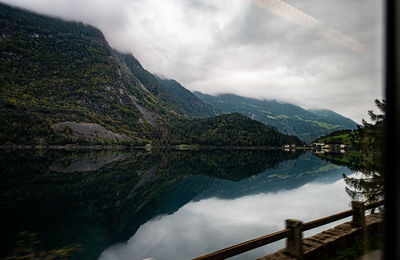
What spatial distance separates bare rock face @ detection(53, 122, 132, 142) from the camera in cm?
12199

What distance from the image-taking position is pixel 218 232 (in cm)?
1507

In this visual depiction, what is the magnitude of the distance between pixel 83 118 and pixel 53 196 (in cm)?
13793

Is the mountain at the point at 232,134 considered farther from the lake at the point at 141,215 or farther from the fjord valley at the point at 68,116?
the lake at the point at 141,215

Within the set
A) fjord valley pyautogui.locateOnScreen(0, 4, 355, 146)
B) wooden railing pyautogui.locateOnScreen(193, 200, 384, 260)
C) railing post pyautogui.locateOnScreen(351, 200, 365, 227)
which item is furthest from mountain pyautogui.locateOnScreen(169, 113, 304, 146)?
wooden railing pyautogui.locateOnScreen(193, 200, 384, 260)

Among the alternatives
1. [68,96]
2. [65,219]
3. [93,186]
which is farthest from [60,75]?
[65,219]

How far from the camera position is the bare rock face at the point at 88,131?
400 feet

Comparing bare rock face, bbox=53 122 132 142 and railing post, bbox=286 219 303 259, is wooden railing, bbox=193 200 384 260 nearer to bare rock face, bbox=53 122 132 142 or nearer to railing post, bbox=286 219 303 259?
railing post, bbox=286 219 303 259

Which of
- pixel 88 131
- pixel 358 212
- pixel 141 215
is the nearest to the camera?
pixel 358 212

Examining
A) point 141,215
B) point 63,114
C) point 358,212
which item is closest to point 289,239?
point 358,212

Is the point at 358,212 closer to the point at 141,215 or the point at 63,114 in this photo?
the point at 141,215

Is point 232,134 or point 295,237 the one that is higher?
point 232,134

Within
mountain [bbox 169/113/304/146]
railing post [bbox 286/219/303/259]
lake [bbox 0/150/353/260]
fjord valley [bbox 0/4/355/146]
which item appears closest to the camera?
railing post [bbox 286/219/303/259]

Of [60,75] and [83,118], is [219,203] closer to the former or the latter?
[83,118]

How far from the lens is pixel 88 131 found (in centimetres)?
13362
